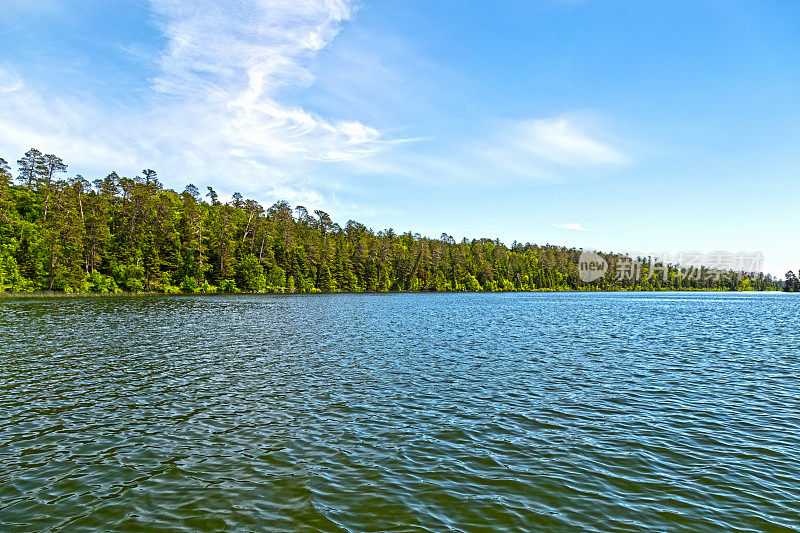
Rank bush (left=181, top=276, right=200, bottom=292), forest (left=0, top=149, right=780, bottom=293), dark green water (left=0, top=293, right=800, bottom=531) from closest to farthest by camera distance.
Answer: dark green water (left=0, top=293, right=800, bottom=531) < forest (left=0, top=149, right=780, bottom=293) < bush (left=181, top=276, right=200, bottom=292)

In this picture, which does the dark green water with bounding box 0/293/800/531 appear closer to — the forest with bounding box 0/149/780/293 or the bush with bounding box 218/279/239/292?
the forest with bounding box 0/149/780/293

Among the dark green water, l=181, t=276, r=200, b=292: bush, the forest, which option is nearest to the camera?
the dark green water

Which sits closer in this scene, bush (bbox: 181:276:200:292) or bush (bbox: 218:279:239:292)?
bush (bbox: 181:276:200:292)

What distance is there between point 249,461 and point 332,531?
14.2 feet

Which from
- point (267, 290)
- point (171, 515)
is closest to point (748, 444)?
point (171, 515)

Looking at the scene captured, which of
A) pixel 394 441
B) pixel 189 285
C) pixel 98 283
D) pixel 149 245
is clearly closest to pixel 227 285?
pixel 189 285

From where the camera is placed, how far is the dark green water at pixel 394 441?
9.38 metres

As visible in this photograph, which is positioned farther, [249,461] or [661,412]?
[661,412]

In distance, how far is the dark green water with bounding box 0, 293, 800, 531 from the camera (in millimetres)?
9375

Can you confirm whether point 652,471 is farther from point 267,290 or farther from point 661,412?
point 267,290

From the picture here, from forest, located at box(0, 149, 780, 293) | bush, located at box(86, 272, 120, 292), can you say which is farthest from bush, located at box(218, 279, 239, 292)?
bush, located at box(86, 272, 120, 292)

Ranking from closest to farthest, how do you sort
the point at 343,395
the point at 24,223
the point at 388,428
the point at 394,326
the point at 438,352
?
the point at 388,428
the point at 343,395
the point at 438,352
the point at 394,326
the point at 24,223

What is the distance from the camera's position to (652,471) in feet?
37.7

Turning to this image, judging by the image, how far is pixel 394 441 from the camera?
44.5 feet
